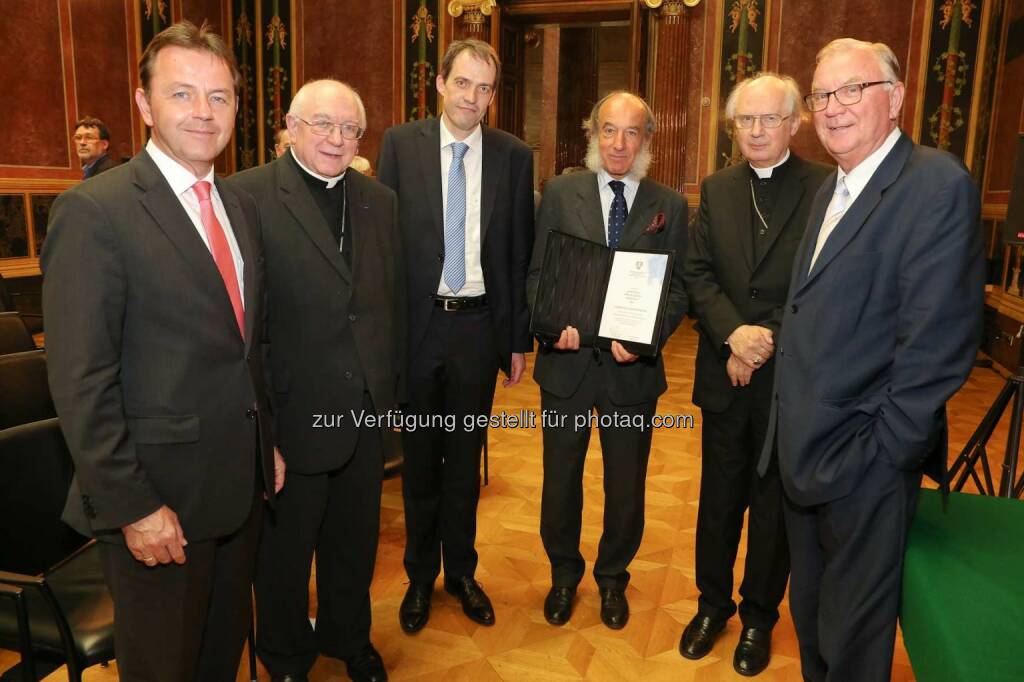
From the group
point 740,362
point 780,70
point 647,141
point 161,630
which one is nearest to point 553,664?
point 740,362

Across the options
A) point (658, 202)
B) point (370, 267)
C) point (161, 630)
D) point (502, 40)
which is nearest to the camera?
point (161, 630)

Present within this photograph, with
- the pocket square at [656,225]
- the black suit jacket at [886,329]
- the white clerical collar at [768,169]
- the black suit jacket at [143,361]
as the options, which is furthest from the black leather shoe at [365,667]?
the white clerical collar at [768,169]

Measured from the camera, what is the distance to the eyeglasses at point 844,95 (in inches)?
67.7

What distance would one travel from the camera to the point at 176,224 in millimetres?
1546

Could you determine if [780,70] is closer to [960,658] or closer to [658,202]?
[658,202]

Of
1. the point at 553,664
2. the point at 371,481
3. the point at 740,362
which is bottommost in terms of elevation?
the point at 553,664

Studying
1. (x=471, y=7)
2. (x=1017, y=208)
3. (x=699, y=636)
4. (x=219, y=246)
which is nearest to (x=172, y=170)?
(x=219, y=246)

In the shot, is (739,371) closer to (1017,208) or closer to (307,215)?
(307,215)

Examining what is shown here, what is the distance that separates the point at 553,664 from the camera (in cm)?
251

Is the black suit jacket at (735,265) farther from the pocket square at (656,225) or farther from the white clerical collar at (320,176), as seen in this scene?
the white clerical collar at (320,176)

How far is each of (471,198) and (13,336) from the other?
2158 millimetres

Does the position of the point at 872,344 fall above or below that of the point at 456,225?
below

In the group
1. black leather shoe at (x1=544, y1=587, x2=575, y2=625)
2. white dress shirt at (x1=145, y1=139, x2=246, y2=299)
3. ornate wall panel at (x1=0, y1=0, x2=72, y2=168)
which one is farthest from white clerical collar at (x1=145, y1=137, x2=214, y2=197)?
ornate wall panel at (x1=0, y1=0, x2=72, y2=168)

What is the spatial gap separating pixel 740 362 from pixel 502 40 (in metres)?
7.72
